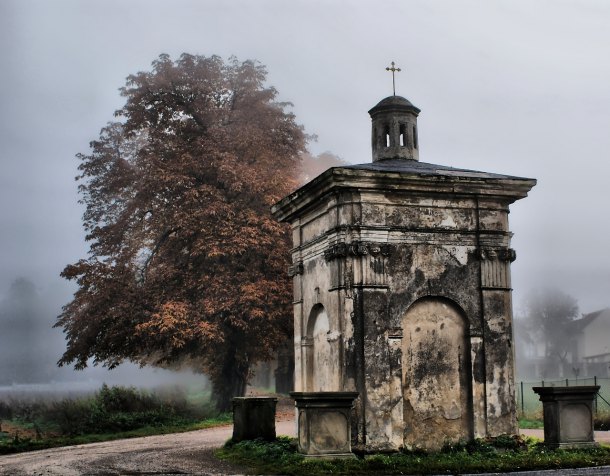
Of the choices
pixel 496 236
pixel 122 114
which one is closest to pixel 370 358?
pixel 496 236

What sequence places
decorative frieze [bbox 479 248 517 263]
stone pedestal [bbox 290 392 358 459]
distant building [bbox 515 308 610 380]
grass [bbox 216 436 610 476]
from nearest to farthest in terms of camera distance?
grass [bbox 216 436 610 476]
stone pedestal [bbox 290 392 358 459]
decorative frieze [bbox 479 248 517 263]
distant building [bbox 515 308 610 380]

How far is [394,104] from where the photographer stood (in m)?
16.1

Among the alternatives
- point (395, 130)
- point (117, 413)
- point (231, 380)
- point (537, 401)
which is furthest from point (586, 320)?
point (395, 130)

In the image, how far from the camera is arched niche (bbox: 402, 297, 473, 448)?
1271 cm

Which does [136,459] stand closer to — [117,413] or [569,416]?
[569,416]

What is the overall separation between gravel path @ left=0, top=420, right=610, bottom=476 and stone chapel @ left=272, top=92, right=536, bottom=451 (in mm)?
2345

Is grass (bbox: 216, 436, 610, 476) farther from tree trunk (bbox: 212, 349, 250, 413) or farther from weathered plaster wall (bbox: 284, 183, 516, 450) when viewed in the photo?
tree trunk (bbox: 212, 349, 250, 413)

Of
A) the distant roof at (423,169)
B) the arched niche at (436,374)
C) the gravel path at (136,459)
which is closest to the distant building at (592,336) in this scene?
the gravel path at (136,459)

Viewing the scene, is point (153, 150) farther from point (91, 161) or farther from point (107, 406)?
point (107, 406)

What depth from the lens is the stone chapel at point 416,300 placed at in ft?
40.8

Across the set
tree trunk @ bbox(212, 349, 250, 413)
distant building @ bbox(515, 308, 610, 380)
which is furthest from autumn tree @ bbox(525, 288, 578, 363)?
tree trunk @ bbox(212, 349, 250, 413)

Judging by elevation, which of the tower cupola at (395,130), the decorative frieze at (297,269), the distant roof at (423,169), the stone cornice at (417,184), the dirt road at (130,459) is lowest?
the dirt road at (130,459)

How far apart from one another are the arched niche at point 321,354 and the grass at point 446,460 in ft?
3.98

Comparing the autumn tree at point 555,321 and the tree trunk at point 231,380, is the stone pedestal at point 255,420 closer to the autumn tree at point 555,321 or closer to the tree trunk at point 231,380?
the tree trunk at point 231,380
